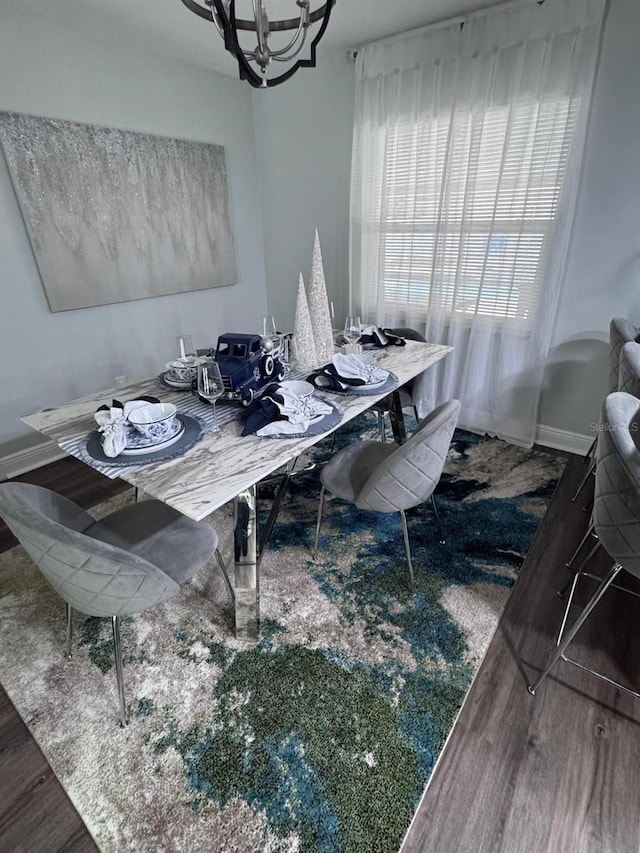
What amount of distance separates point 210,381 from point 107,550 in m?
0.68

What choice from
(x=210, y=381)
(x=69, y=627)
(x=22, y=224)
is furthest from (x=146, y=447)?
(x=22, y=224)

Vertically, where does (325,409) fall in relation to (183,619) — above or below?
above

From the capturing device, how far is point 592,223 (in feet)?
7.42

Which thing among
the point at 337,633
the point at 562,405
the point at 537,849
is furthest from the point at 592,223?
the point at 537,849

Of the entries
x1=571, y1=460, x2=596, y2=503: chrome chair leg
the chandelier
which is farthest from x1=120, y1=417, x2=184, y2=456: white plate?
x1=571, y1=460, x2=596, y2=503: chrome chair leg

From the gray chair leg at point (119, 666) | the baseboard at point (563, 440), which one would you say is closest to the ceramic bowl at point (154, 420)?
the gray chair leg at point (119, 666)

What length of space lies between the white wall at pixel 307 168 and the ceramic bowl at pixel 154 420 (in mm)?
2271

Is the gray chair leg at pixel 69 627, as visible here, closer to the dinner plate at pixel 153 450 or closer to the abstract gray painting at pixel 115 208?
the dinner plate at pixel 153 450

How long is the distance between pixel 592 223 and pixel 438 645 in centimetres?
228

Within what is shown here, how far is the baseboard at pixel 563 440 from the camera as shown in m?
2.65

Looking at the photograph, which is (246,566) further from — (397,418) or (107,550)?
(397,418)

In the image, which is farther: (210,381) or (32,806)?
(210,381)

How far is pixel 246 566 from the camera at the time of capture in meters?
1.42

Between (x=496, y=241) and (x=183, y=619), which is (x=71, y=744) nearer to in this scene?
(x=183, y=619)
